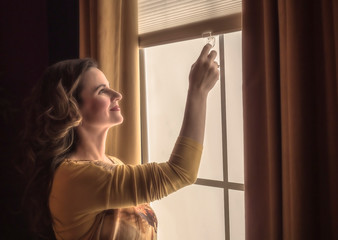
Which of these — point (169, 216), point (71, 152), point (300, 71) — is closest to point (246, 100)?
point (300, 71)

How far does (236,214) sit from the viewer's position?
1.35m

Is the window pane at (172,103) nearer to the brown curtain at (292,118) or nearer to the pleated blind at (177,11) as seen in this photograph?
the pleated blind at (177,11)

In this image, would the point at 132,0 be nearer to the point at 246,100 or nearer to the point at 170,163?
the point at 246,100

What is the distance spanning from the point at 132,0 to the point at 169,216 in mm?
1237

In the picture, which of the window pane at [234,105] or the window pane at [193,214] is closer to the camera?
the window pane at [234,105]

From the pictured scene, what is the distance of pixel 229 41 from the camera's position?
1.34 metres

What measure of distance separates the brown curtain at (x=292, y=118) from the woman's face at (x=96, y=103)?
0.50 m

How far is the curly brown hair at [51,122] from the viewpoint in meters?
0.95

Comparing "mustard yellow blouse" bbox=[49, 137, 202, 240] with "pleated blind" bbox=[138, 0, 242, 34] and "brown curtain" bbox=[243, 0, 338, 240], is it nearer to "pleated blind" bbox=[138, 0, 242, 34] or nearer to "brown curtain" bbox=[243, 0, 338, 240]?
"brown curtain" bbox=[243, 0, 338, 240]

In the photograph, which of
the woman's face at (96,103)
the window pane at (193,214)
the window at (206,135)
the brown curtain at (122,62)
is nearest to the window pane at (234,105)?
the window at (206,135)

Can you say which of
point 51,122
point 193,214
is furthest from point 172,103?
point 51,122

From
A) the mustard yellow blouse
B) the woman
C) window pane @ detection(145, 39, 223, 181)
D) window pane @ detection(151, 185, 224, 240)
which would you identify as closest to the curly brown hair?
the woman

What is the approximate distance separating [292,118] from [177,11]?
787 mm

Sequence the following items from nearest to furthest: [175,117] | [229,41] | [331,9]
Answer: [331,9] → [229,41] → [175,117]
